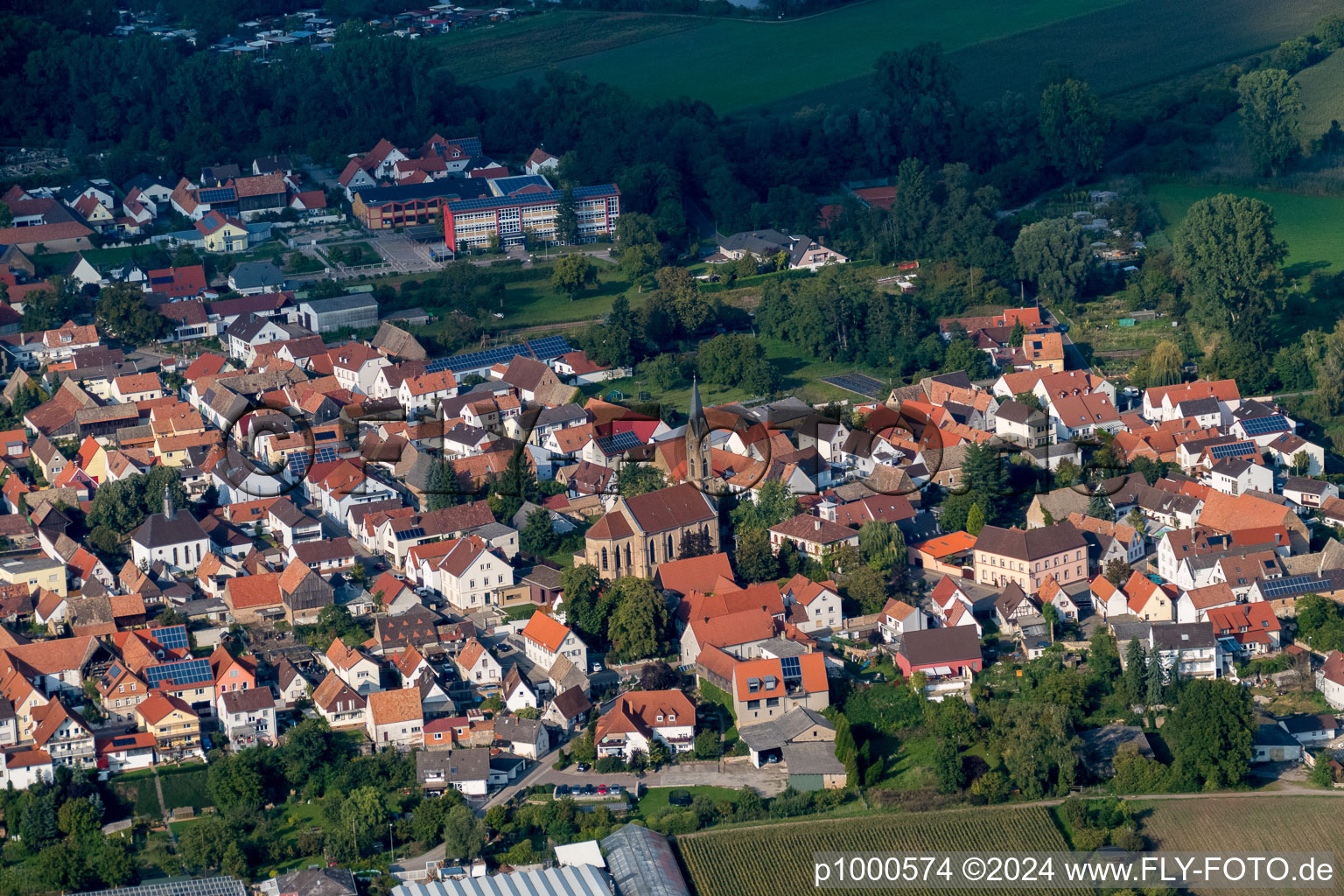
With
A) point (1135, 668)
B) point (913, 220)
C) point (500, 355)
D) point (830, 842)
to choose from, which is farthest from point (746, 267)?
point (830, 842)

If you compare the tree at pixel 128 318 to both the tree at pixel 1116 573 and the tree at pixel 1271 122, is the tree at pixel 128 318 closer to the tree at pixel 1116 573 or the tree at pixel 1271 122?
the tree at pixel 1116 573

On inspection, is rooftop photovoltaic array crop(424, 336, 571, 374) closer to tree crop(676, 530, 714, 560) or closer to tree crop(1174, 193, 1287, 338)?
tree crop(676, 530, 714, 560)

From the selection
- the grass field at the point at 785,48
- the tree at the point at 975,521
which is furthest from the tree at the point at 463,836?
the grass field at the point at 785,48

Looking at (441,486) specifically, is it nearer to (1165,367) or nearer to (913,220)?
(1165,367)

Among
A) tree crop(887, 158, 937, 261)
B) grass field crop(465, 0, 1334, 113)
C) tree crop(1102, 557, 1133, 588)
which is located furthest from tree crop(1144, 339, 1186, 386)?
grass field crop(465, 0, 1334, 113)

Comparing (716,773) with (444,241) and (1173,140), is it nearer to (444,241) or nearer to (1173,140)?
(444,241)

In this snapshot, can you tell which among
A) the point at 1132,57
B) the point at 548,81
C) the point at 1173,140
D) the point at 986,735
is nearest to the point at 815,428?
the point at 986,735
